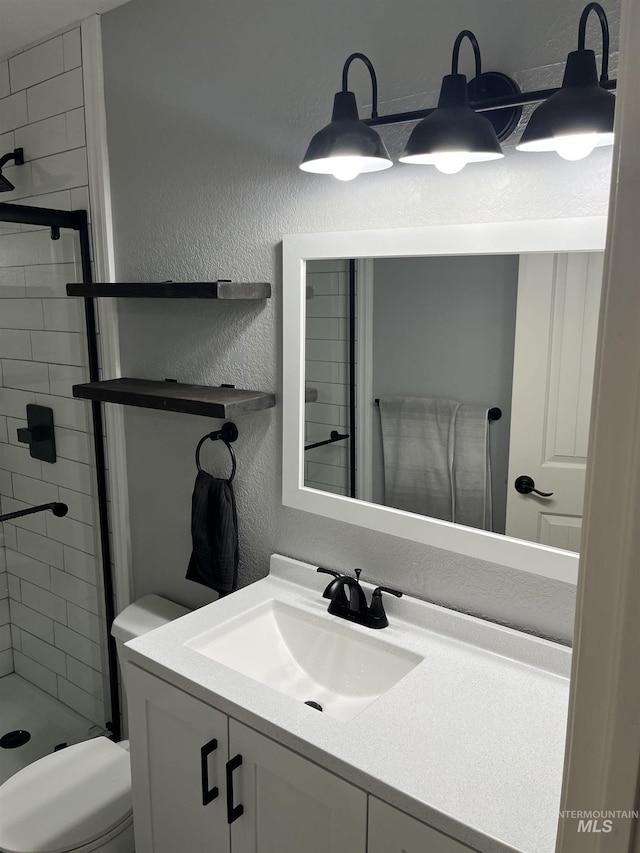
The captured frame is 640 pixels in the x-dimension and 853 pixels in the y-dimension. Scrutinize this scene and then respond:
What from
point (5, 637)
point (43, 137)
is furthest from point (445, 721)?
point (43, 137)

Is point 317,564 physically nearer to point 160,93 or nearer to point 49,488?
point 49,488

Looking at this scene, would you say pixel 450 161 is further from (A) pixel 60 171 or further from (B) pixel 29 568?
(B) pixel 29 568

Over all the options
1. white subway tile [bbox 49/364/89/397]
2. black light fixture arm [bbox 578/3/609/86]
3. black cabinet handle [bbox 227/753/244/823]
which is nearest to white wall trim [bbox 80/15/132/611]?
white subway tile [bbox 49/364/89/397]

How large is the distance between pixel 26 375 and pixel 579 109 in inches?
76.8

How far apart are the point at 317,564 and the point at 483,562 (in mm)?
479

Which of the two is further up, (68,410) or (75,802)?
(68,410)

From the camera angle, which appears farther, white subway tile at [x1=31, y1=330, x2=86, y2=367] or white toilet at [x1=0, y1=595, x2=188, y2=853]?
white subway tile at [x1=31, y1=330, x2=86, y2=367]

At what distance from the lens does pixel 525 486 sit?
4.61 feet

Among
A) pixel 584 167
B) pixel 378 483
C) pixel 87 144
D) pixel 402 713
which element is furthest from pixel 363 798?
pixel 87 144

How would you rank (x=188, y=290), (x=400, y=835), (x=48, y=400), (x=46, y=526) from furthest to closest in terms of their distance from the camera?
1. (x=46, y=526)
2. (x=48, y=400)
3. (x=188, y=290)
4. (x=400, y=835)

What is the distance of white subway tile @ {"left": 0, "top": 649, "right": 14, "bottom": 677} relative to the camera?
2646 mm

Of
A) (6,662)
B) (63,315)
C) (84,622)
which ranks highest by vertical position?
(63,315)

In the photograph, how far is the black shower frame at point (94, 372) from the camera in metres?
2.07

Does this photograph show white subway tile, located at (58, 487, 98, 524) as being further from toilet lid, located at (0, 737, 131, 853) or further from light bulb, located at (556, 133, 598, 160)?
light bulb, located at (556, 133, 598, 160)
